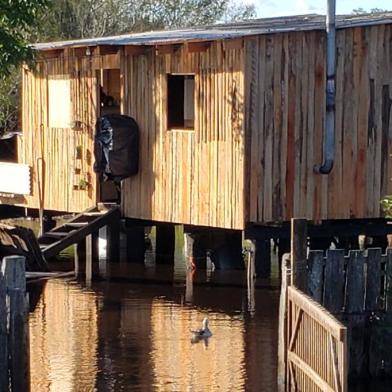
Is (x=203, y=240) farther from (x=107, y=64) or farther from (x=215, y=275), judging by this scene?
(x=107, y=64)

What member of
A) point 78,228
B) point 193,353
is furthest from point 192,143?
point 193,353

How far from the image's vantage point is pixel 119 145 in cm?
2831

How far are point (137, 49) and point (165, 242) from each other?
6.11 metres

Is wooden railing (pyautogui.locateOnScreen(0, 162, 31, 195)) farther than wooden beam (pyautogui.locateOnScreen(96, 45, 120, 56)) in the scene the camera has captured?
Yes

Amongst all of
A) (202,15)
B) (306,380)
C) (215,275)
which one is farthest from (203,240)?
(202,15)

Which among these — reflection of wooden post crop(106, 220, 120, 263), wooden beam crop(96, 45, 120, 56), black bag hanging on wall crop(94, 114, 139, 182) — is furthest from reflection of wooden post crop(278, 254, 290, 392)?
reflection of wooden post crop(106, 220, 120, 263)

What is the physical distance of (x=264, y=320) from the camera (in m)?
24.5

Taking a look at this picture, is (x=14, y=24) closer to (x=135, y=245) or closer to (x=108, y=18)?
(x=135, y=245)

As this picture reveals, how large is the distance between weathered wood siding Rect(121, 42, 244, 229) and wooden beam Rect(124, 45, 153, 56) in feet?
0.51

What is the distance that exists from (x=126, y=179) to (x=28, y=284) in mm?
2922

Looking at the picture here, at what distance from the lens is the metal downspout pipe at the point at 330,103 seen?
84.9 feet

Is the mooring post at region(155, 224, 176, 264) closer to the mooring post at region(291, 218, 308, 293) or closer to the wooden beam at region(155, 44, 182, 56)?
the wooden beam at region(155, 44, 182, 56)

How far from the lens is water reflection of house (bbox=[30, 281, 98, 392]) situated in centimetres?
2000

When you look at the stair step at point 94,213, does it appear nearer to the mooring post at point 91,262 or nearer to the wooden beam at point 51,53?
the mooring post at point 91,262
